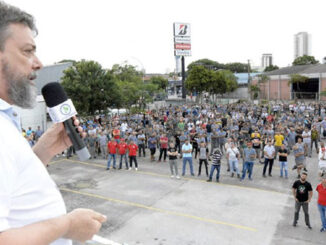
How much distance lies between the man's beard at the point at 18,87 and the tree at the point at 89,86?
71.9 feet

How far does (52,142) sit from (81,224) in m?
0.71

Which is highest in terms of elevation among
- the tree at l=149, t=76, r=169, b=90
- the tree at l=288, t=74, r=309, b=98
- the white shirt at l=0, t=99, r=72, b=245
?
the tree at l=149, t=76, r=169, b=90

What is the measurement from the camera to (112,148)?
1380 cm

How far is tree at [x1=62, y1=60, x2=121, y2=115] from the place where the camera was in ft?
74.9

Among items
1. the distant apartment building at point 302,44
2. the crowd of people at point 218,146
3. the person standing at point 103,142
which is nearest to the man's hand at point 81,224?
the crowd of people at point 218,146

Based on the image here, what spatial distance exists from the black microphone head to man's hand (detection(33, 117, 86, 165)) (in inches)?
5.1

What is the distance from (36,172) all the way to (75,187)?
434 inches

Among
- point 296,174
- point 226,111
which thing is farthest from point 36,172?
point 226,111

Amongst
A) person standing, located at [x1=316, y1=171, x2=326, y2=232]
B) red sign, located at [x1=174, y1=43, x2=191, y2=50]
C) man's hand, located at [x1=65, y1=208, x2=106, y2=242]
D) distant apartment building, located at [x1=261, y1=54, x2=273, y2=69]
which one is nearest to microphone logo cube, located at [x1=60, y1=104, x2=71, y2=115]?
man's hand, located at [x1=65, y1=208, x2=106, y2=242]

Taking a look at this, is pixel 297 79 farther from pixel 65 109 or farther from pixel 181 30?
pixel 65 109

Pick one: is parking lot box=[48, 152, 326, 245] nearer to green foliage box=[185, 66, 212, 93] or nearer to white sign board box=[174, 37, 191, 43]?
green foliage box=[185, 66, 212, 93]

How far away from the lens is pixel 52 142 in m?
1.74

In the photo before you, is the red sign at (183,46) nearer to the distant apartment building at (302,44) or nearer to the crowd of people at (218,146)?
the crowd of people at (218,146)

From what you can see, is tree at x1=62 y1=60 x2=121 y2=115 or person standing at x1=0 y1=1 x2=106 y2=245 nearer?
person standing at x1=0 y1=1 x2=106 y2=245
